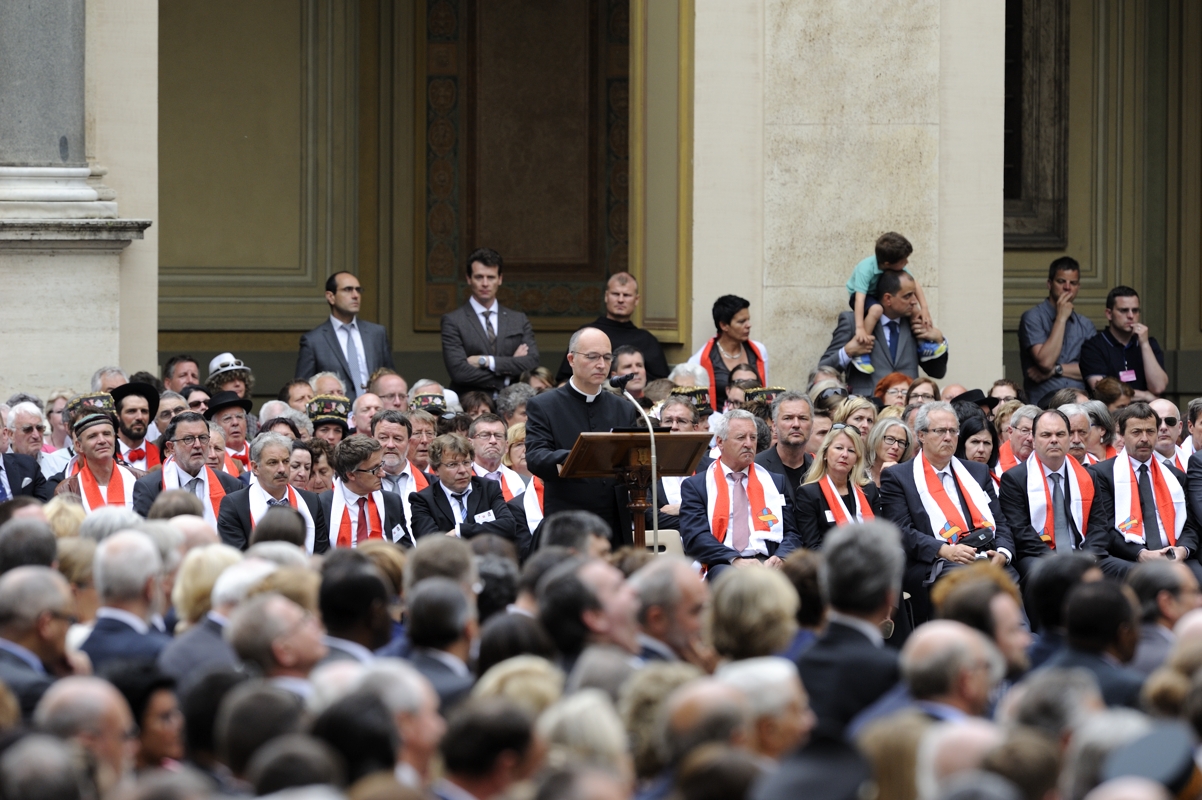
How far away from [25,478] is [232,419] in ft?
4.31

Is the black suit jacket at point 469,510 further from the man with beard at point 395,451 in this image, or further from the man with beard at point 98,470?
the man with beard at point 98,470

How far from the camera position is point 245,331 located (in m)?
17.7

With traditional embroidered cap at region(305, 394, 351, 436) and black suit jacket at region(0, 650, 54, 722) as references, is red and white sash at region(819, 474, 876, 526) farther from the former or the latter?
black suit jacket at region(0, 650, 54, 722)

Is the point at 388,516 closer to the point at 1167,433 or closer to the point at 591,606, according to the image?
the point at 591,606

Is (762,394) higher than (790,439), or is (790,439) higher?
(762,394)

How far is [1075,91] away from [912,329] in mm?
6055

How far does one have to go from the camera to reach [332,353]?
1372 cm

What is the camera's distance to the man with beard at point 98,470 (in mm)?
10242

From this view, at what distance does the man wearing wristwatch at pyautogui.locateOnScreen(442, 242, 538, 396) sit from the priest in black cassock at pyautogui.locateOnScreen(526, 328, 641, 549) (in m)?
3.72

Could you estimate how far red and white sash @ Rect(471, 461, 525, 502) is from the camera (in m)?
11.0

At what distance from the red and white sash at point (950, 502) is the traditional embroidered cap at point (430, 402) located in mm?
3271

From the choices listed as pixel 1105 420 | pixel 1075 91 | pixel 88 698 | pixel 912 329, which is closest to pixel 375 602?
pixel 88 698

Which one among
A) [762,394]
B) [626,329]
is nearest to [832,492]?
[762,394]

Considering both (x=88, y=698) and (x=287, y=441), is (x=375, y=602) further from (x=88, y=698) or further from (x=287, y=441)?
(x=287, y=441)
